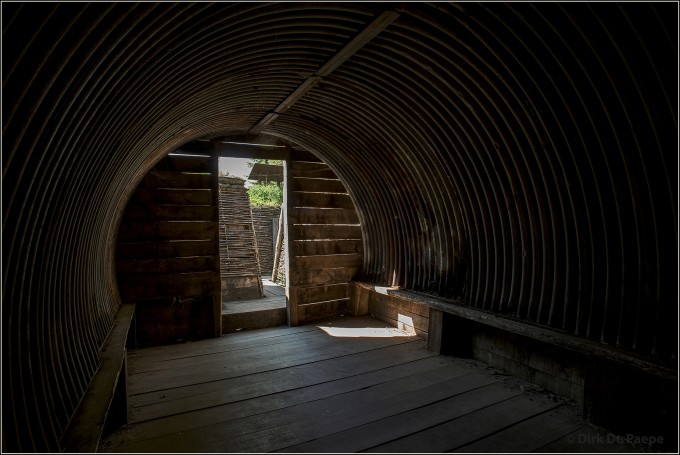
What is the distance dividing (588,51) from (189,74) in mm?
3242

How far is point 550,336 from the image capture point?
12.6 ft

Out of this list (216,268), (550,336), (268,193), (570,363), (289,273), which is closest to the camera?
(550,336)

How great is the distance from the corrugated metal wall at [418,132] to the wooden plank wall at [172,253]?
0.68 m

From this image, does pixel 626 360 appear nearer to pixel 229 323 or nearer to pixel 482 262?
pixel 482 262

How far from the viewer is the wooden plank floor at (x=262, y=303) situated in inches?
326

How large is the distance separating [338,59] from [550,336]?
3.47 meters

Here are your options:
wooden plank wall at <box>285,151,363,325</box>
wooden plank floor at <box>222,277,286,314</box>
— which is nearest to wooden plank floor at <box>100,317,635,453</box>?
wooden plank wall at <box>285,151,363,325</box>

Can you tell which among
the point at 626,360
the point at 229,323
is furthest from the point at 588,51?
the point at 229,323

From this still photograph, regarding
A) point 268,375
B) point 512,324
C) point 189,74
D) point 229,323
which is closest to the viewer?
point 189,74

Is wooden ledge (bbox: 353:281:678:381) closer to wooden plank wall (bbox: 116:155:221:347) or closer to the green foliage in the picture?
wooden plank wall (bbox: 116:155:221:347)

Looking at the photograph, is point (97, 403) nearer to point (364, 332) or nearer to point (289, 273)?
point (364, 332)

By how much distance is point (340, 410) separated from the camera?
3.98m

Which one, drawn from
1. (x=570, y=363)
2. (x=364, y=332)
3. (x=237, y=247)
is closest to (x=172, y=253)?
(x=364, y=332)

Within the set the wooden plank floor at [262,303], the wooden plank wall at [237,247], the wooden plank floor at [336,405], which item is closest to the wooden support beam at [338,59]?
the wooden plank floor at [336,405]
